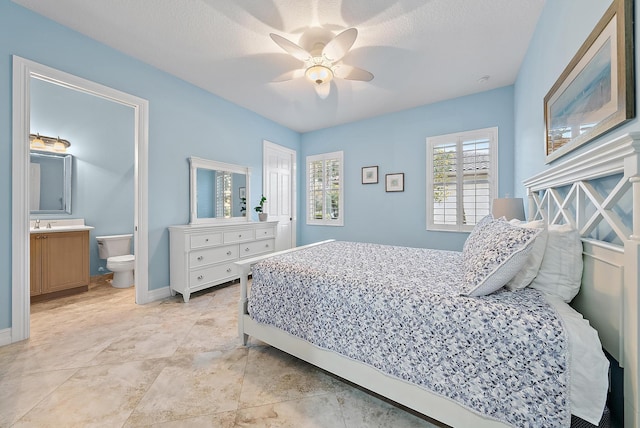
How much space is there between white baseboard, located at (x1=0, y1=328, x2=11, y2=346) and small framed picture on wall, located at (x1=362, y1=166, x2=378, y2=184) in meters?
4.47

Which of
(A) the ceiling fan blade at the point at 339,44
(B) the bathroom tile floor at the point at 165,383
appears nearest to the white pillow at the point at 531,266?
(B) the bathroom tile floor at the point at 165,383

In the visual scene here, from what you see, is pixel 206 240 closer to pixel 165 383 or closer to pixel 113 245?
pixel 165 383

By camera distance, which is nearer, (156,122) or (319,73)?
(319,73)

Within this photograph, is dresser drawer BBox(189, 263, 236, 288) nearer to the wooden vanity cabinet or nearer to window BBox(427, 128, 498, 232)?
the wooden vanity cabinet

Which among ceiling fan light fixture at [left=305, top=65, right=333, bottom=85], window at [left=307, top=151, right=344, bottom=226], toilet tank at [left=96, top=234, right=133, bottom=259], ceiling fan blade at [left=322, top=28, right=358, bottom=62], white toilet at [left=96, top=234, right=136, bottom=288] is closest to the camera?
ceiling fan blade at [left=322, top=28, right=358, bottom=62]

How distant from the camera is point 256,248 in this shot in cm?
393

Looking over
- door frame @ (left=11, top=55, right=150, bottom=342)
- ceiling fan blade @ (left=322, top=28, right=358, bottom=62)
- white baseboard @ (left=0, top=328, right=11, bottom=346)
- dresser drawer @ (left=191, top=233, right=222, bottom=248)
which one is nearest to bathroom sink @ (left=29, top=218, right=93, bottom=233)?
door frame @ (left=11, top=55, right=150, bottom=342)

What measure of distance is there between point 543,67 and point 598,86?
3.72 feet

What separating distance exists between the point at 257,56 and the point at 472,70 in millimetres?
2498

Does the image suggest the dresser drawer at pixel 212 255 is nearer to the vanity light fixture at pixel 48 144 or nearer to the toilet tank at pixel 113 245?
the toilet tank at pixel 113 245

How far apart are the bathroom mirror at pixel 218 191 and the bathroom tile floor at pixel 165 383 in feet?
5.15

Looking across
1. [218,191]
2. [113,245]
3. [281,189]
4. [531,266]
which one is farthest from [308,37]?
[113,245]

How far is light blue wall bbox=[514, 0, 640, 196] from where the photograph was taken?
4.53 feet

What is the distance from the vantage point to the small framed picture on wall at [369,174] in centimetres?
443
